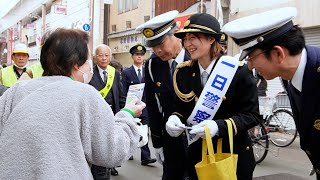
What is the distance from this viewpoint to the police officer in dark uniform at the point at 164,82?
3.01m

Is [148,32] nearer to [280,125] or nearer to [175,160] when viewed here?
[175,160]

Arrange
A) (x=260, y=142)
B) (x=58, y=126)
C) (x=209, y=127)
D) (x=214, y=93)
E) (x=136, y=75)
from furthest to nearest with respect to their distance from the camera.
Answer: (x=136, y=75), (x=260, y=142), (x=214, y=93), (x=209, y=127), (x=58, y=126)

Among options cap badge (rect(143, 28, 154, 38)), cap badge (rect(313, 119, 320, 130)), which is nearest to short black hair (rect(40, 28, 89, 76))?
cap badge (rect(313, 119, 320, 130))

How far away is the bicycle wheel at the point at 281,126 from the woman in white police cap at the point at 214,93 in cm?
594

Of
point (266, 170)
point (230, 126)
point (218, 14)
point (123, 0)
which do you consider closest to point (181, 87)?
point (230, 126)

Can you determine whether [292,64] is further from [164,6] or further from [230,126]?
[164,6]

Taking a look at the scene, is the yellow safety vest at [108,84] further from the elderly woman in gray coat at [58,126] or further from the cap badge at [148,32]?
the elderly woman in gray coat at [58,126]

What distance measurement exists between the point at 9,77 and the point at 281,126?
5.66 meters

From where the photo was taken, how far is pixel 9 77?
217 inches

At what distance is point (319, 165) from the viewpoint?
6.31 feet

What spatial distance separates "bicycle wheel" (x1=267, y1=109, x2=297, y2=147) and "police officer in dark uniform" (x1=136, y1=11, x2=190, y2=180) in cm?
552

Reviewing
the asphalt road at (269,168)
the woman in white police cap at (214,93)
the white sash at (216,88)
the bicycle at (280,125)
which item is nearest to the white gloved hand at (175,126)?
the woman in white police cap at (214,93)

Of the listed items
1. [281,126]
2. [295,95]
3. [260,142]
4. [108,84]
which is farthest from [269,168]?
[295,95]

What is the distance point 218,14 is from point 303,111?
11618mm
